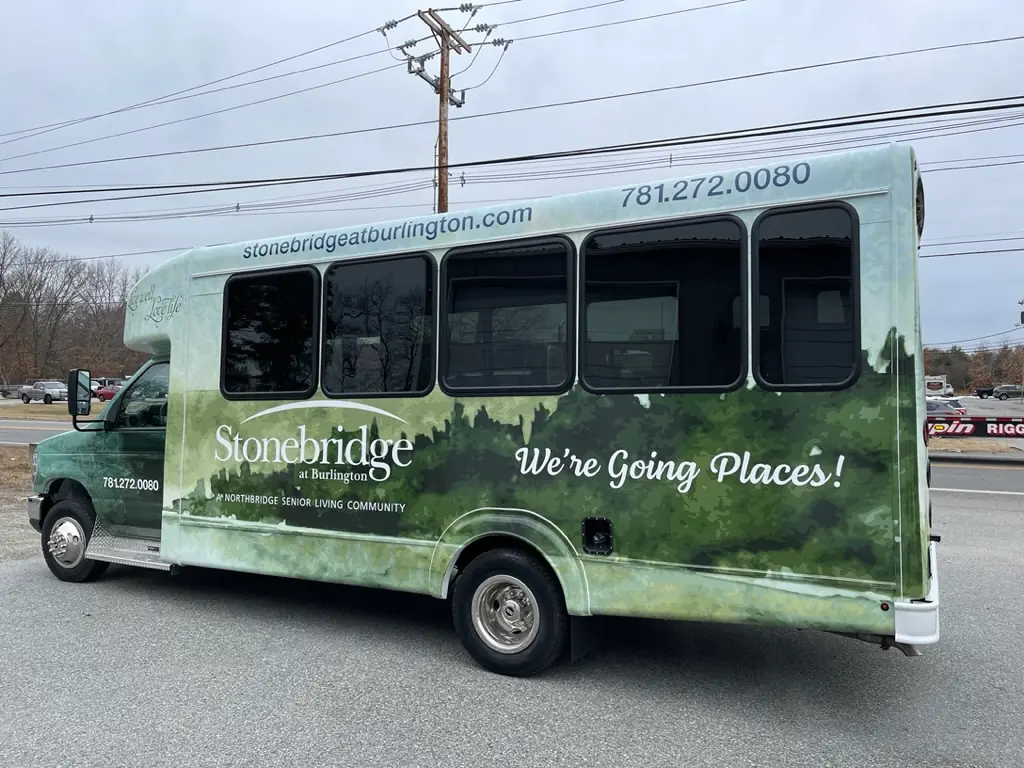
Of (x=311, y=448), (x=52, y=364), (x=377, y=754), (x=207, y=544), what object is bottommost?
(x=377, y=754)

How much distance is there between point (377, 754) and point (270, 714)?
2.55ft

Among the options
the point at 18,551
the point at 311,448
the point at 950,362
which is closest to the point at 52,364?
the point at 18,551

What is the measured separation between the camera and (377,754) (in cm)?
373

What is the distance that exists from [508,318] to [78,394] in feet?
14.3

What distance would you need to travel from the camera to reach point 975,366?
127 meters

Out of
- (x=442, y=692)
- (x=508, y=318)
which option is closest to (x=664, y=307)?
(x=508, y=318)

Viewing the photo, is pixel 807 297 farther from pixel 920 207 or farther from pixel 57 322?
pixel 57 322

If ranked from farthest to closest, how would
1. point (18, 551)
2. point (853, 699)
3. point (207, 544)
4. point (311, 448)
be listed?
point (18, 551)
point (207, 544)
point (311, 448)
point (853, 699)

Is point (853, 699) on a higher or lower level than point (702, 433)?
lower

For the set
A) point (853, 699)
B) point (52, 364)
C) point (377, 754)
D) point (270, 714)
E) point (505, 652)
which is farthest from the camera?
point (52, 364)

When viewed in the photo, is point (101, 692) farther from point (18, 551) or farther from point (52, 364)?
point (52, 364)

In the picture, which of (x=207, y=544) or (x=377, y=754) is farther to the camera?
(x=207, y=544)

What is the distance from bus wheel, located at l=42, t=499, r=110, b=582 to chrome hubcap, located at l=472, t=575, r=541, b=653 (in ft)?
13.4

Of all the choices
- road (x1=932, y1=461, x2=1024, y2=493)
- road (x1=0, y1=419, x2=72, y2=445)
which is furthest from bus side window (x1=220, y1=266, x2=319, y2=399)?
road (x1=0, y1=419, x2=72, y2=445)
